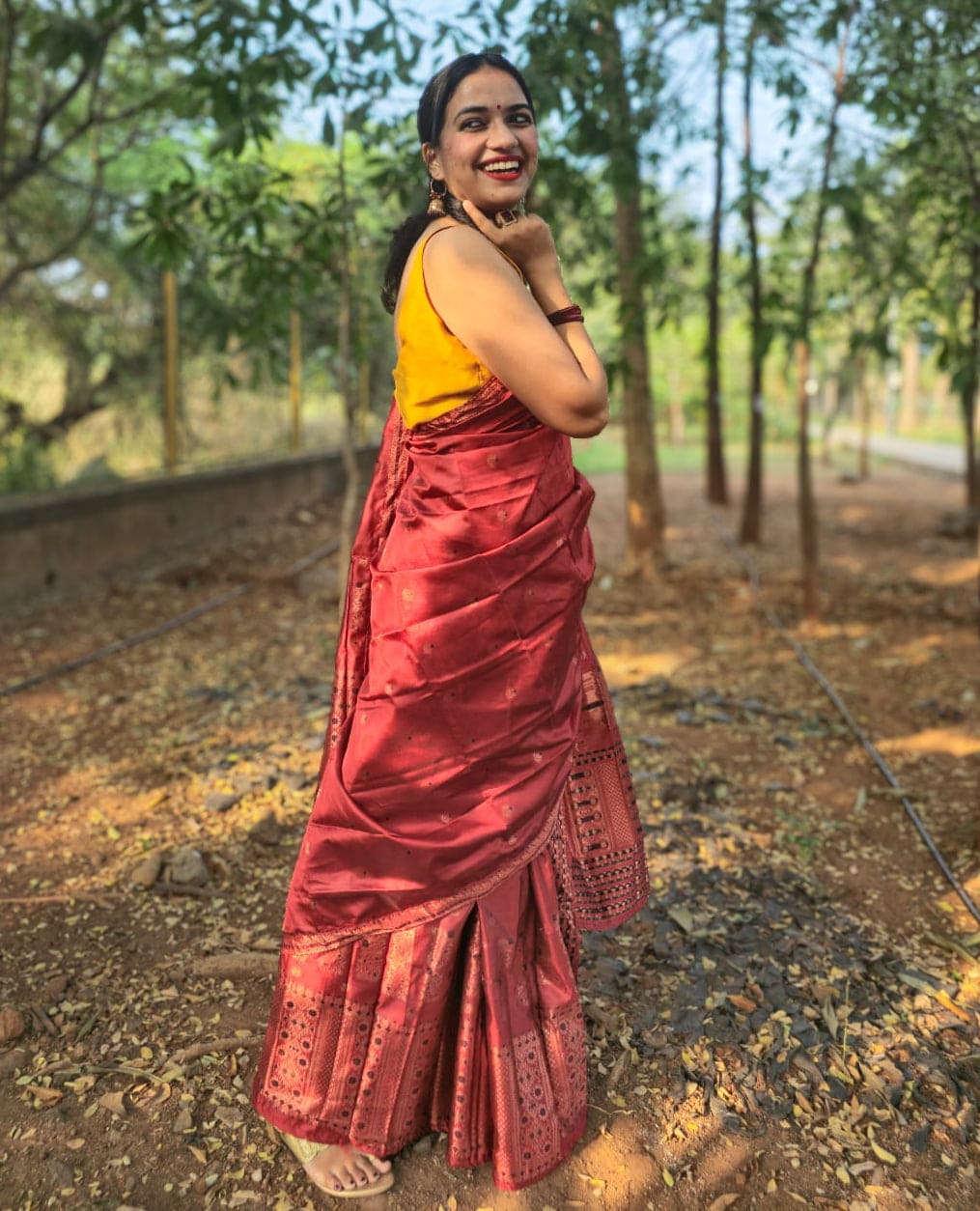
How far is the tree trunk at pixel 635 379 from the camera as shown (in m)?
5.33

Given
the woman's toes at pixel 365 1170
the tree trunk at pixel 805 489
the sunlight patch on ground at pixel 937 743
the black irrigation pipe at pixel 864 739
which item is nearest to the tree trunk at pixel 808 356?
the tree trunk at pixel 805 489

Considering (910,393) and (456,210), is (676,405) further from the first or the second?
(456,210)

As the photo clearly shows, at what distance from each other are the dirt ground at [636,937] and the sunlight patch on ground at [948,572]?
2.25m

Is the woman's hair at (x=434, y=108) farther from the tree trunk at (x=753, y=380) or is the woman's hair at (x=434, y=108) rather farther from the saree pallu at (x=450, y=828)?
the tree trunk at (x=753, y=380)

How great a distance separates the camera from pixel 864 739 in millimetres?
4461

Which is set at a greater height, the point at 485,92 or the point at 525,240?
the point at 485,92

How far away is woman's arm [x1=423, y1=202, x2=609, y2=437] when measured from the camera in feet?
5.32

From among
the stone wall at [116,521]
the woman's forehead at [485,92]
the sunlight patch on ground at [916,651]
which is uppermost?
the woman's forehead at [485,92]

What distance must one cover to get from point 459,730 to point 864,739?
10.3ft

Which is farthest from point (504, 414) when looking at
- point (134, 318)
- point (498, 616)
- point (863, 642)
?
point (134, 318)

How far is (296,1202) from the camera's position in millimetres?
1964

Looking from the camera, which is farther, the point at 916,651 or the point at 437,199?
the point at 916,651

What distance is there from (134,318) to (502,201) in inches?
365

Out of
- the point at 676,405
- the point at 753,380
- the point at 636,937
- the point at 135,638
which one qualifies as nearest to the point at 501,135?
the point at 636,937
